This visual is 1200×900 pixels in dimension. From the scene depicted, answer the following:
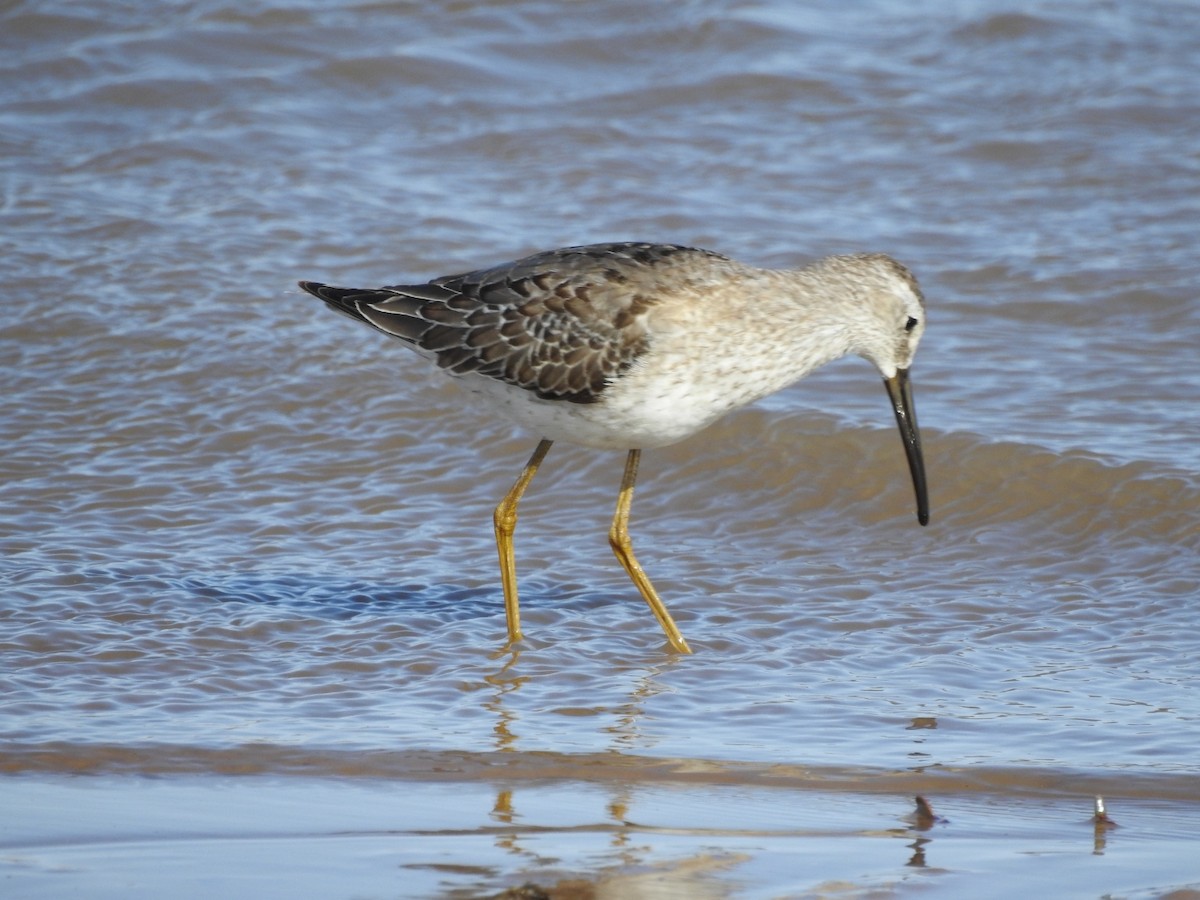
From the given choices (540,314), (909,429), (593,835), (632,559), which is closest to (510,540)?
(632,559)

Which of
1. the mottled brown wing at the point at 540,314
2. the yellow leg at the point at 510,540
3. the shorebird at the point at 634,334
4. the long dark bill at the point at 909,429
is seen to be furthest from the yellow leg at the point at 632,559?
the long dark bill at the point at 909,429

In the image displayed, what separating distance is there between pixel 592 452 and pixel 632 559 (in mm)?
1698

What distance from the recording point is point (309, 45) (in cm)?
1440

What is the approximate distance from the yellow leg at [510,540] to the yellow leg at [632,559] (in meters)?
0.36

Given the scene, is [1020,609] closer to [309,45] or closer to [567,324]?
[567,324]

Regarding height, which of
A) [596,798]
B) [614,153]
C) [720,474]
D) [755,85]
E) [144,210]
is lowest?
[596,798]

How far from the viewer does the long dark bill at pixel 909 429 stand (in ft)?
23.2

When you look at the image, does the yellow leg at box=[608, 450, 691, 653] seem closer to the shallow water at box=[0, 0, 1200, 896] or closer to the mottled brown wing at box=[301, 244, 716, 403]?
the shallow water at box=[0, 0, 1200, 896]

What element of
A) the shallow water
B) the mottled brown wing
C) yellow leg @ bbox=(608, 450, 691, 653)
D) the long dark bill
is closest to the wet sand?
the shallow water

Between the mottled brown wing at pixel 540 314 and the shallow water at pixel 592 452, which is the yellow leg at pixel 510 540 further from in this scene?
the mottled brown wing at pixel 540 314

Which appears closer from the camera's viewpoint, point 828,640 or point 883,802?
point 883,802

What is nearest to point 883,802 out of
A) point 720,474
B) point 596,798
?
point 596,798

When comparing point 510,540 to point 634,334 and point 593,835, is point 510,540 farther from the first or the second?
point 593,835

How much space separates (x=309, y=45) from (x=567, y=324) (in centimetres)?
879
